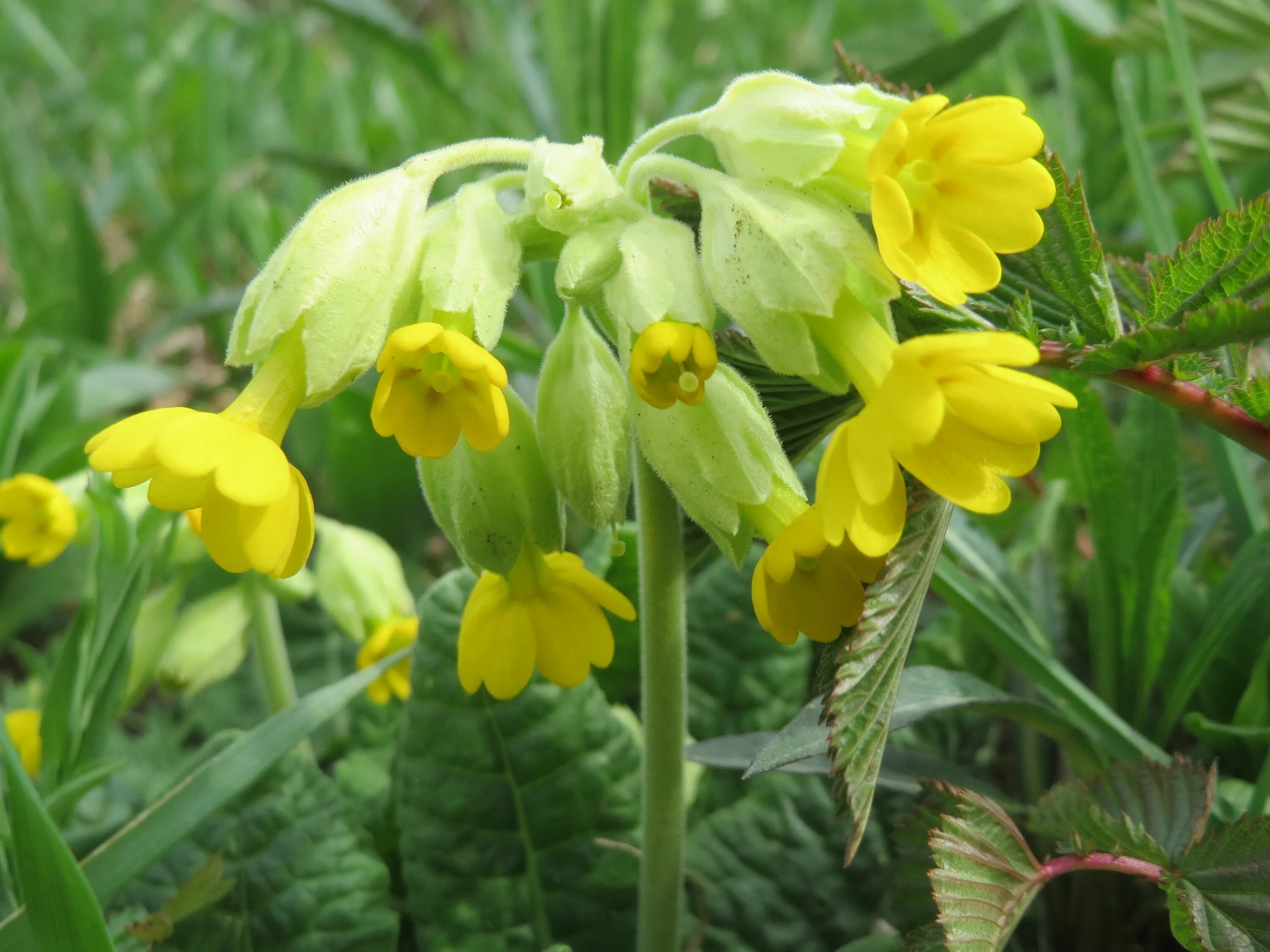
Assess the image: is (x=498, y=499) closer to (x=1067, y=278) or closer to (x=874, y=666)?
(x=874, y=666)

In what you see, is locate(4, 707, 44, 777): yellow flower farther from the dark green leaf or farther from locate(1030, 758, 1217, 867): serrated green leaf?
the dark green leaf

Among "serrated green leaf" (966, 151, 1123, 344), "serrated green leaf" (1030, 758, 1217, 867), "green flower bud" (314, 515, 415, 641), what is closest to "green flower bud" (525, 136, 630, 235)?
"serrated green leaf" (966, 151, 1123, 344)

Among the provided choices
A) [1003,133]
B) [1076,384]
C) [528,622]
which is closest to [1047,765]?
[1076,384]

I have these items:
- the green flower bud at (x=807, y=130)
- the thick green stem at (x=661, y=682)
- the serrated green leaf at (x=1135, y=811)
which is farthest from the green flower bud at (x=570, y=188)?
the serrated green leaf at (x=1135, y=811)

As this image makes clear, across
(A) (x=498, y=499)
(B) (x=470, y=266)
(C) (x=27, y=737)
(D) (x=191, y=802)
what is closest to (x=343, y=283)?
(B) (x=470, y=266)

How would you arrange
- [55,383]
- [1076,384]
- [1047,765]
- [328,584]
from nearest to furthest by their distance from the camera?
[1076,384] < [1047,765] < [328,584] < [55,383]

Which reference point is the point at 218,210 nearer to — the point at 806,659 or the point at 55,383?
the point at 55,383

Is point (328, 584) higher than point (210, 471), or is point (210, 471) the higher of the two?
point (210, 471)
